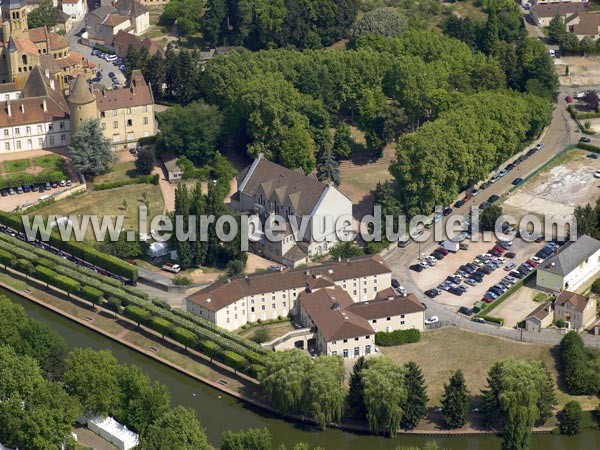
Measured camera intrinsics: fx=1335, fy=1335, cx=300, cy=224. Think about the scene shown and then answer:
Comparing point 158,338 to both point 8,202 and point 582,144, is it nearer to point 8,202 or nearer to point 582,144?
point 8,202

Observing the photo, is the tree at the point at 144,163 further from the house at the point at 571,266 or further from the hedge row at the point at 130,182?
the house at the point at 571,266

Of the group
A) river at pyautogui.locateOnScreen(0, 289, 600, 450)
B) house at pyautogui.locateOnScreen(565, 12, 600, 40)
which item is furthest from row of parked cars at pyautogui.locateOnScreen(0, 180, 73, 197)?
house at pyautogui.locateOnScreen(565, 12, 600, 40)

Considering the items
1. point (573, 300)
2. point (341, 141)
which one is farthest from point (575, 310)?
point (341, 141)

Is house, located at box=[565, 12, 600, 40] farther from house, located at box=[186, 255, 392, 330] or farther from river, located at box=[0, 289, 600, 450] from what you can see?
river, located at box=[0, 289, 600, 450]

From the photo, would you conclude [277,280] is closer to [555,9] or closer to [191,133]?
[191,133]

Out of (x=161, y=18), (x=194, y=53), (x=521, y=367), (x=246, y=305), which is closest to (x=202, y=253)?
(x=246, y=305)

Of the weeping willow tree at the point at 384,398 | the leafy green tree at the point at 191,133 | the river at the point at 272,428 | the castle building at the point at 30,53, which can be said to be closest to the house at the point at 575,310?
the river at the point at 272,428

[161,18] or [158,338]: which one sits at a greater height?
[161,18]
